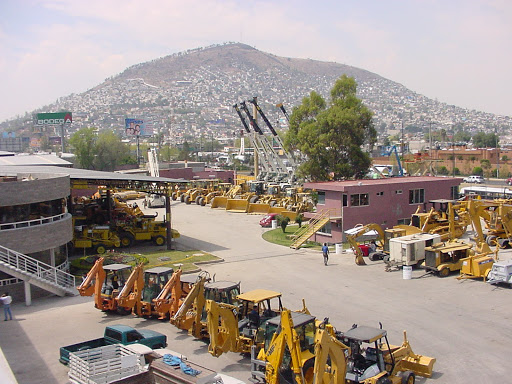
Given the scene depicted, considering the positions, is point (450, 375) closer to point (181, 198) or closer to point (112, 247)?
point (112, 247)

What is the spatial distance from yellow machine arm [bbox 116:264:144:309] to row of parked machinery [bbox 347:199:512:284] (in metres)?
12.8

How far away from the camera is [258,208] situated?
50.0 meters

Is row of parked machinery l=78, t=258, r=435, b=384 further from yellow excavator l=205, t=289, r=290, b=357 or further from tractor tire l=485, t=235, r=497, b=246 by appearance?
tractor tire l=485, t=235, r=497, b=246

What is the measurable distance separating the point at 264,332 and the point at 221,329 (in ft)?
3.88

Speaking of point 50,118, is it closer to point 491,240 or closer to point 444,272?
point 491,240

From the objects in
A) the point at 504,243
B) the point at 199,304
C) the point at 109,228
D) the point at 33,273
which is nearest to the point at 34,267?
the point at 33,273

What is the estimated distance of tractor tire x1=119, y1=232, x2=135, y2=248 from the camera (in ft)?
111

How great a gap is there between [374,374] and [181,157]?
137 meters

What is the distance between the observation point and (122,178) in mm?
34344

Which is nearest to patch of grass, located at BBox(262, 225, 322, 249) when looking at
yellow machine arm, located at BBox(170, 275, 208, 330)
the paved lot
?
the paved lot

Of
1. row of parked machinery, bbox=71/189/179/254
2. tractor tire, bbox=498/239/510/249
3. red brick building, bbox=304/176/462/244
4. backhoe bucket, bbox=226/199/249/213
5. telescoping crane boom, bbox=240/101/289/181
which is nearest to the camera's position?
Result: tractor tire, bbox=498/239/510/249

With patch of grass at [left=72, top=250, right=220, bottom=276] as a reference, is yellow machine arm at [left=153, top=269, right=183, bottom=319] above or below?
above

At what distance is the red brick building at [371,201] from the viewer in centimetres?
3469

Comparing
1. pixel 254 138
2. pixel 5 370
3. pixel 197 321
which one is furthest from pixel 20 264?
pixel 254 138
